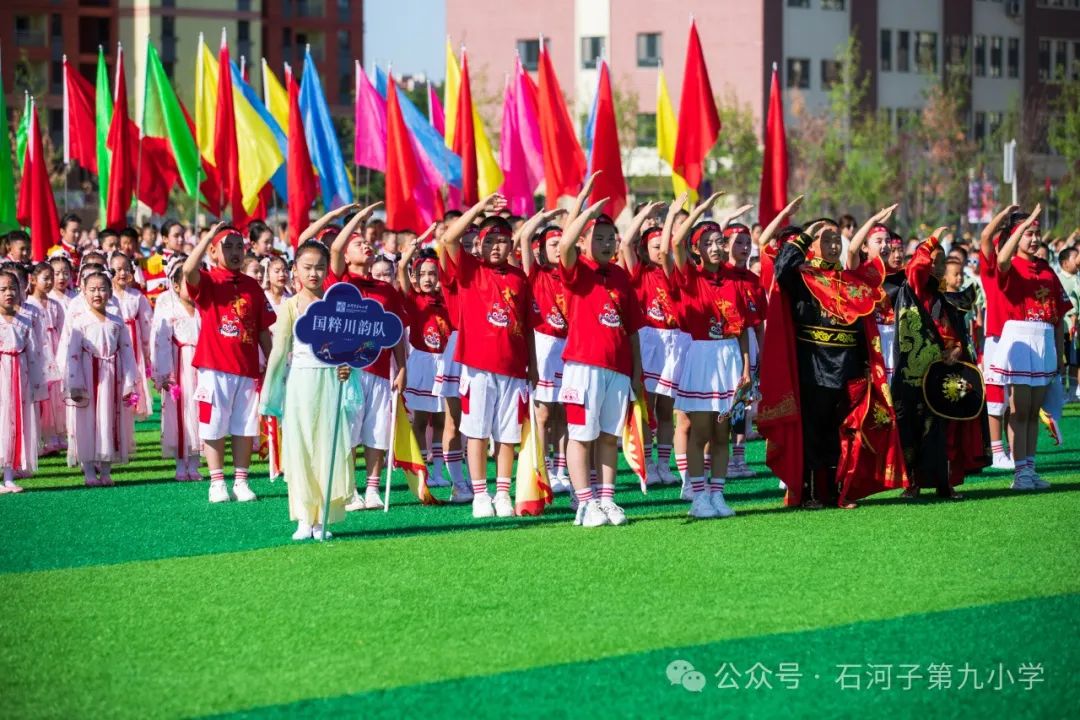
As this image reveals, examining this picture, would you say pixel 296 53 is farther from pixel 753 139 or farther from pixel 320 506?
pixel 320 506

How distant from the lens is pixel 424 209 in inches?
822

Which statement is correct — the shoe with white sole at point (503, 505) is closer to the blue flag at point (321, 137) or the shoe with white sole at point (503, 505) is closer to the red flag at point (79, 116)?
the blue flag at point (321, 137)

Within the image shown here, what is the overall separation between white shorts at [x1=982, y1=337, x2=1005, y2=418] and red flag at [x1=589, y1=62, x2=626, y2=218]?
18.2 feet

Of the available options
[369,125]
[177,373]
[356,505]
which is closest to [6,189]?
[369,125]

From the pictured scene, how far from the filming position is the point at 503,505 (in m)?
12.0

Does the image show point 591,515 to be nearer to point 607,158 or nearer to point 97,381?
point 97,381

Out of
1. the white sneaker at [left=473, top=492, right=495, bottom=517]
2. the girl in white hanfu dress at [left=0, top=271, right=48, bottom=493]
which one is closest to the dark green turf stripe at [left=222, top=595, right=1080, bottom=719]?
the white sneaker at [left=473, top=492, right=495, bottom=517]

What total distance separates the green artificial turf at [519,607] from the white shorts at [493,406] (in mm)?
629

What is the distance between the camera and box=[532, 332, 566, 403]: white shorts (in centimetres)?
1283

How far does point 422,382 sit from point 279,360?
2.78m

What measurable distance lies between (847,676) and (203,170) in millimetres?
18639

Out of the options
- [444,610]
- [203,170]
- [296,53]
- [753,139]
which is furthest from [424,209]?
[296,53]

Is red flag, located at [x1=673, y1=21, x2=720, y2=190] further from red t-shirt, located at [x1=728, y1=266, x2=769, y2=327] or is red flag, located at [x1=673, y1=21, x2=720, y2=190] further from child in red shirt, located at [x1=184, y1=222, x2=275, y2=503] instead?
child in red shirt, located at [x1=184, y1=222, x2=275, y2=503]

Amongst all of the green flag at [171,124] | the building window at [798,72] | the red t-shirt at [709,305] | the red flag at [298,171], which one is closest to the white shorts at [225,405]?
the red t-shirt at [709,305]
